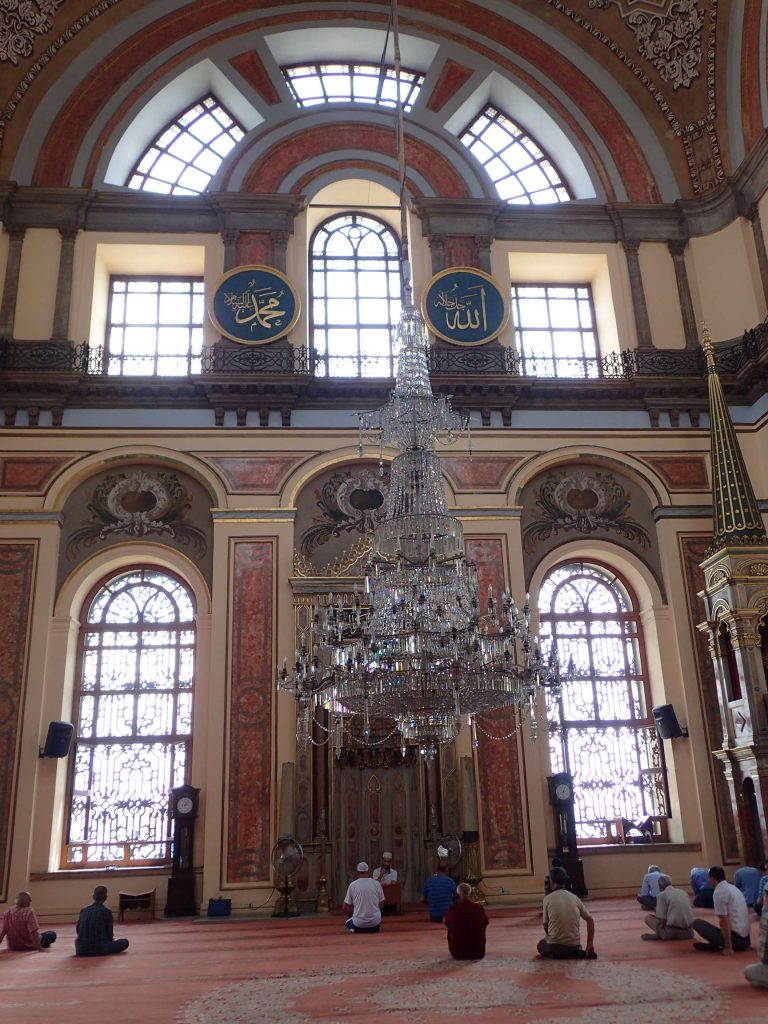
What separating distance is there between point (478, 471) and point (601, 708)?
10.2ft

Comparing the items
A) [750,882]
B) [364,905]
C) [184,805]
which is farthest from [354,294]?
[750,882]

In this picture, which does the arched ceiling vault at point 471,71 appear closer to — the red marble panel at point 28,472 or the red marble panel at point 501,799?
the red marble panel at point 28,472

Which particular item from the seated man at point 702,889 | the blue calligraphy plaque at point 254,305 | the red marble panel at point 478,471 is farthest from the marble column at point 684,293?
the seated man at point 702,889

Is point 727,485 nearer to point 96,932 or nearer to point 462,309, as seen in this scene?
point 462,309

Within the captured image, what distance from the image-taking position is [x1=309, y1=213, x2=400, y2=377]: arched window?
40.3 ft

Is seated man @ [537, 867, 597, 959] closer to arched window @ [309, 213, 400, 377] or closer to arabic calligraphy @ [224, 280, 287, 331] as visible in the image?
arched window @ [309, 213, 400, 377]

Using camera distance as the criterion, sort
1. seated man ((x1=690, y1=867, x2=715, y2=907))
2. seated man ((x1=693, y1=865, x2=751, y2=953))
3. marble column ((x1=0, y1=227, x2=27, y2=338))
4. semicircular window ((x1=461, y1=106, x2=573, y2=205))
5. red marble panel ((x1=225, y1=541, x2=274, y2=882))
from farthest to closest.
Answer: semicircular window ((x1=461, y1=106, x2=573, y2=205)) < marble column ((x1=0, y1=227, x2=27, y2=338)) < red marble panel ((x1=225, y1=541, x2=274, y2=882)) < seated man ((x1=690, y1=867, x2=715, y2=907)) < seated man ((x1=693, y1=865, x2=751, y2=953))

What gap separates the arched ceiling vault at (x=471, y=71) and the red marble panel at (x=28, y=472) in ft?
12.5

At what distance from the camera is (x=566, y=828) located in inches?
397

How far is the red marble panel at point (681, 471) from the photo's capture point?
38.1 ft

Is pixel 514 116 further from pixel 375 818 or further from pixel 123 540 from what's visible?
pixel 375 818

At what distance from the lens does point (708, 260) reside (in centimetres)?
1260

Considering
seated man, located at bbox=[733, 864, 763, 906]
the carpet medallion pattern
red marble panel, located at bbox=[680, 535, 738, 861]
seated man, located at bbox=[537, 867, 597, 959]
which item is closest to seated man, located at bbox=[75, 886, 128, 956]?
the carpet medallion pattern

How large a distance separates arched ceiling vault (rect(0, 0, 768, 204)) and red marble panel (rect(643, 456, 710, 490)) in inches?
151
